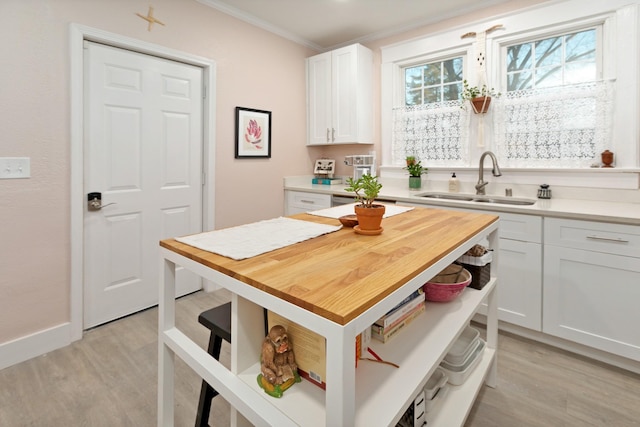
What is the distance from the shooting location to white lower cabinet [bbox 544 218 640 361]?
1.87m

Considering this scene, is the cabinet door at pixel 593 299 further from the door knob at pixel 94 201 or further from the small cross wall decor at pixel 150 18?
the small cross wall decor at pixel 150 18

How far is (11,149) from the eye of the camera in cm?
197

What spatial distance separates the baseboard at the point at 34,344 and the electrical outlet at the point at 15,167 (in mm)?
970

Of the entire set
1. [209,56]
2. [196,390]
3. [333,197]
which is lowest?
[196,390]

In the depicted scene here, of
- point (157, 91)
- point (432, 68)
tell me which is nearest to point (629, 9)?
point (432, 68)

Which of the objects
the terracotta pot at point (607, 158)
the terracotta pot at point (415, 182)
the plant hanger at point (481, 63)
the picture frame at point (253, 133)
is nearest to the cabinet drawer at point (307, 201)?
the picture frame at point (253, 133)

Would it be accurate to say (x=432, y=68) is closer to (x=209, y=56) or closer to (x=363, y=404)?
(x=209, y=56)

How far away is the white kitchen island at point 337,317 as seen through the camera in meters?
0.69

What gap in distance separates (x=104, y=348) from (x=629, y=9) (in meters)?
4.10

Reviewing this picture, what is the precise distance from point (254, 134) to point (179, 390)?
231 centimetres

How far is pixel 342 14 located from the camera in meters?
3.15

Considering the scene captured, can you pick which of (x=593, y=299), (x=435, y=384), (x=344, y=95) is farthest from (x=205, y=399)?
(x=344, y=95)

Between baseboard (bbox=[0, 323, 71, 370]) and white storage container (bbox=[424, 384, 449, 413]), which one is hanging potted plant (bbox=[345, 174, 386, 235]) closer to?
white storage container (bbox=[424, 384, 449, 413])

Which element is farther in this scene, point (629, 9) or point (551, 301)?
point (629, 9)
